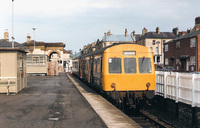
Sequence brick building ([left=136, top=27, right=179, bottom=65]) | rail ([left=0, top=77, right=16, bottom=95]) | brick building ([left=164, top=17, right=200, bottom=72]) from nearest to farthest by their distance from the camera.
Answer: rail ([left=0, top=77, right=16, bottom=95])
brick building ([left=164, top=17, right=200, bottom=72])
brick building ([left=136, top=27, right=179, bottom=65])

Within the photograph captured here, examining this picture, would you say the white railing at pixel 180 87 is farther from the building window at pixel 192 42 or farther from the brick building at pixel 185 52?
the building window at pixel 192 42

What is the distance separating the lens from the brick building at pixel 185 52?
38106mm

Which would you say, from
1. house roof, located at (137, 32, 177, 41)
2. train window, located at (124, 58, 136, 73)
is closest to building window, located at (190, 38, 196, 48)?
train window, located at (124, 58, 136, 73)

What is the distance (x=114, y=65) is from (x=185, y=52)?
1264 inches

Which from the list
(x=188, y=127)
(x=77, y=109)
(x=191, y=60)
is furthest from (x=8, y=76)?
(x=191, y=60)

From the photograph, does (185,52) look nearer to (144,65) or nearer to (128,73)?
(144,65)

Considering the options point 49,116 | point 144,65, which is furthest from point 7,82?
point 144,65

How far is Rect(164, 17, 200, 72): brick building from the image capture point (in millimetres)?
38106

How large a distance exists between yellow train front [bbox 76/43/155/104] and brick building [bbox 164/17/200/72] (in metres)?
27.7

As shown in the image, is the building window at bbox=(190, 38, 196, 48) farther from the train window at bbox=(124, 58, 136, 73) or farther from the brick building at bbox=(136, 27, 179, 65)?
the brick building at bbox=(136, 27, 179, 65)

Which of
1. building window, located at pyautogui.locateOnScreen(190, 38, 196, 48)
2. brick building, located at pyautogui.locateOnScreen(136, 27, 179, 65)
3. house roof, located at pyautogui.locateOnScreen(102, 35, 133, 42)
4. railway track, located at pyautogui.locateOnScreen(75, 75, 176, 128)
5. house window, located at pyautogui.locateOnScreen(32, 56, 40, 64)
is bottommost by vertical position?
railway track, located at pyautogui.locateOnScreen(75, 75, 176, 128)

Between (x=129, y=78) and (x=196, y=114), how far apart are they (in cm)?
330

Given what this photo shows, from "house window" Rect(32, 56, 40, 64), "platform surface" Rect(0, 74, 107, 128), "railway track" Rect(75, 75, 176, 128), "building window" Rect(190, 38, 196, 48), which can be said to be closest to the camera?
"platform surface" Rect(0, 74, 107, 128)

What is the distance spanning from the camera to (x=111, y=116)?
869 cm
